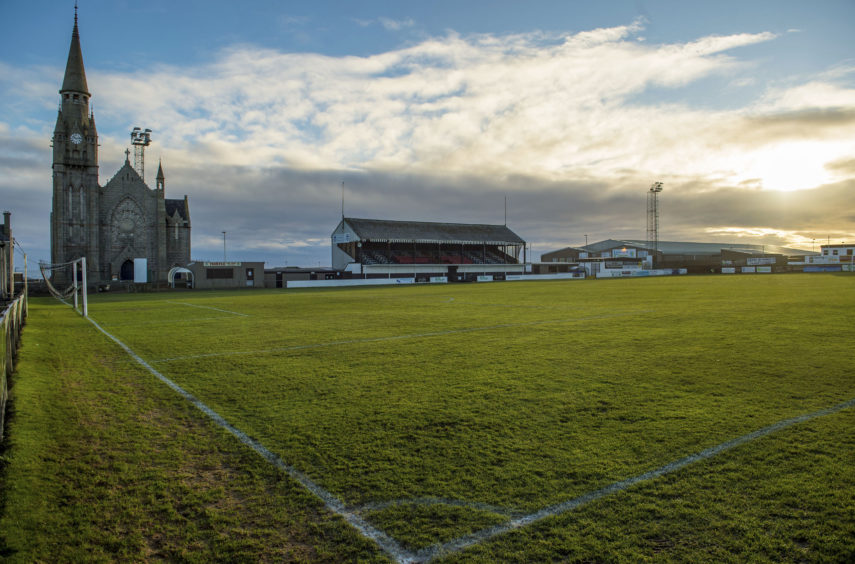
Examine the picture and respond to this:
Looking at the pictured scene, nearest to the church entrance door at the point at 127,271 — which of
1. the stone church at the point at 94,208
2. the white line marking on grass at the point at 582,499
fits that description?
the stone church at the point at 94,208

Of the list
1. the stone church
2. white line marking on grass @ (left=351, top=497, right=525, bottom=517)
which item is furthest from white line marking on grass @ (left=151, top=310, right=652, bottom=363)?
the stone church

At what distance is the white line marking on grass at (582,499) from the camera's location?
10.7 ft

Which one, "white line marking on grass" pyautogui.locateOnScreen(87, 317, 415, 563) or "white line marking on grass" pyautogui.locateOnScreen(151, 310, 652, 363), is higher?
"white line marking on grass" pyautogui.locateOnScreen(151, 310, 652, 363)

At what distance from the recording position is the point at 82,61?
200 ft

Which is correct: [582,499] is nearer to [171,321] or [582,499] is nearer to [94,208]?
[171,321]

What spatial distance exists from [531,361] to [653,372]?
7.00 feet

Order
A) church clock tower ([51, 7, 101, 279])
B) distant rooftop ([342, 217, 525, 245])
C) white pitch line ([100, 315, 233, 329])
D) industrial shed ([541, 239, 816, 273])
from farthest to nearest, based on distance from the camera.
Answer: industrial shed ([541, 239, 816, 273])
distant rooftop ([342, 217, 525, 245])
church clock tower ([51, 7, 101, 279])
white pitch line ([100, 315, 233, 329])

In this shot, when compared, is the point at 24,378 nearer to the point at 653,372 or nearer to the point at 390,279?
the point at 653,372

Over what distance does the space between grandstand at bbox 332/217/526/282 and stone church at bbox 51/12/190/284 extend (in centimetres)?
2440

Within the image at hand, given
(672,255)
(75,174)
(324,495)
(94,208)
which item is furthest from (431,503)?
(672,255)

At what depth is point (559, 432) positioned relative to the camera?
531 centimetres

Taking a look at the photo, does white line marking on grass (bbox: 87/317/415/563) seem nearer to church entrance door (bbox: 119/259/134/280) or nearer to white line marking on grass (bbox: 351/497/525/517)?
white line marking on grass (bbox: 351/497/525/517)

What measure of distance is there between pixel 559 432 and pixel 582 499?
4.94 ft

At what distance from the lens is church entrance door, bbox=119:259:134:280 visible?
62.8 meters
